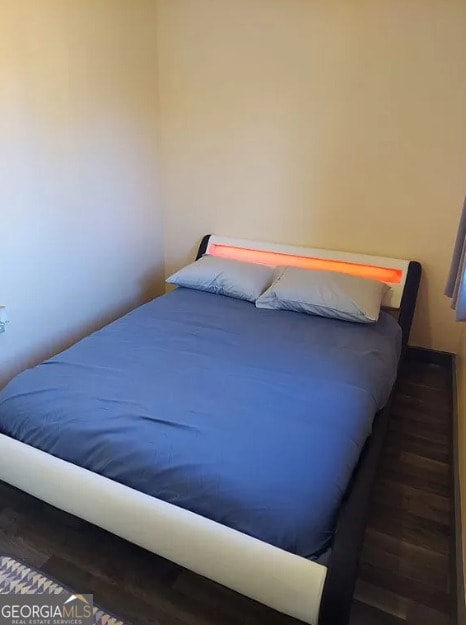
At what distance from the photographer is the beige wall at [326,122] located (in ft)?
Answer: 8.73

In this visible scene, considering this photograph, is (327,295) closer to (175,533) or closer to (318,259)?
(318,259)

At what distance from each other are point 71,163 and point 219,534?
2149mm

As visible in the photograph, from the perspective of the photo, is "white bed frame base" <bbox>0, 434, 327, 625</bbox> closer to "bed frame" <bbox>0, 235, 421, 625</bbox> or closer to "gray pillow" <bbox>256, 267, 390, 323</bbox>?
"bed frame" <bbox>0, 235, 421, 625</bbox>

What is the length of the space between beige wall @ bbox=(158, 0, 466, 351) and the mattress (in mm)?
800

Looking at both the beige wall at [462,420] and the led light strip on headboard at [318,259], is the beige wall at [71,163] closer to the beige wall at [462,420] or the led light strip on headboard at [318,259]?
the led light strip on headboard at [318,259]

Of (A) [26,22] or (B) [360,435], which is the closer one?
(B) [360,435]

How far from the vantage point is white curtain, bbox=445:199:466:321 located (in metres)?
1.50

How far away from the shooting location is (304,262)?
10.3ft

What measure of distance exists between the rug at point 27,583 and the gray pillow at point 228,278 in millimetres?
1771

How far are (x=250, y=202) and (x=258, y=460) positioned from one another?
6.96ft

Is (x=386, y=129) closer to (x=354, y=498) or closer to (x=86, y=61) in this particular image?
(x=86, y=61)

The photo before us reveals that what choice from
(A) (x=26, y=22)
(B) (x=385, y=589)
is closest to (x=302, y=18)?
(A) (x=26, y=22)

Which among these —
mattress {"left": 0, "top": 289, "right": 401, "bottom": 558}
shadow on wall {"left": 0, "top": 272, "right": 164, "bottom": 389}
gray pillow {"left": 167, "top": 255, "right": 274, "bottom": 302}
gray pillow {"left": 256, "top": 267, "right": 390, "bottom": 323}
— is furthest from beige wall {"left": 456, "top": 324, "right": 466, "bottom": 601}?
shadow on wall {"left": 0, "top": 272, "right": 164, "bottom": 389}

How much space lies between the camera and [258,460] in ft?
5.20
